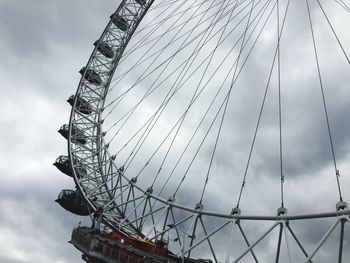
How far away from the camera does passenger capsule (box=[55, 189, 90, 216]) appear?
1726 inches

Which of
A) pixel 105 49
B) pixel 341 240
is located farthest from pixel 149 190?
pixel 105 49

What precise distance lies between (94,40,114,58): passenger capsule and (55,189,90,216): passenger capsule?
17.7 m

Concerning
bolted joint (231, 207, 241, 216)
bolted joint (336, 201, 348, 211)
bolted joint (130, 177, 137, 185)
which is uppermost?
bolted joint (130, 177, 137, 185)

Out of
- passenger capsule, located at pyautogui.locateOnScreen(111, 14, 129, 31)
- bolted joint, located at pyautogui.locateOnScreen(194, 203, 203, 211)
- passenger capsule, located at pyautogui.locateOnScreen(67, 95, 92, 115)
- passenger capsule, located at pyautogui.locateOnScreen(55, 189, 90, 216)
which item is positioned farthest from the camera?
passenger capsule, located at pyautogui.locateOnScreen(111, 14, 129, 31)

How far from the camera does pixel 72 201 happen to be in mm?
43875

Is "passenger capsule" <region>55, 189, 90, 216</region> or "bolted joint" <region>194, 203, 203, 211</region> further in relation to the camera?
"passenger capsule" <region>55, 189, 90, 216</region>

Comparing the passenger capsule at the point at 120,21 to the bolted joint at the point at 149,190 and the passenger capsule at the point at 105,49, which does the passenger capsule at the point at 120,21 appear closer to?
the passenger capsule at the point at 105,49

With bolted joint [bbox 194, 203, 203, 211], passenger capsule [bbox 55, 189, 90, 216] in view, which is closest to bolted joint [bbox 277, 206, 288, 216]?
bolted joint [bbox 194, 203, 203, 211]

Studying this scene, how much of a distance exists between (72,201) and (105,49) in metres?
19.3

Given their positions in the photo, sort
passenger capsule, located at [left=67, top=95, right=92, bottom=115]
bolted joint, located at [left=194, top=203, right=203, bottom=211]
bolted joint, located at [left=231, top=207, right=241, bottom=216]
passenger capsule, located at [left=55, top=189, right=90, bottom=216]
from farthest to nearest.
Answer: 1. passenger capsule, located at [left=67, top=95, right=92, bottom=115]
2. passenger capsule, located at [left=55, top=189, right=90, bottom=216]
3. bolted joint, located at [left=194, top=203, right=203, bottom=211]
4. bolted joint, located at [left=231, top=207, right=241, bottom=216]

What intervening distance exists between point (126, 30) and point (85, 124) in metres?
12.9

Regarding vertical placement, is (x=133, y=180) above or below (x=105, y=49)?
A: below

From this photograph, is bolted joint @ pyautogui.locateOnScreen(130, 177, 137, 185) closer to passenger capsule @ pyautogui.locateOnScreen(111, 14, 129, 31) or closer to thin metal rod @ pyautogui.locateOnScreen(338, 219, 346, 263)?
passenger capsule @ pyautogui.locateOnScreen(111, 14, 129, 31)

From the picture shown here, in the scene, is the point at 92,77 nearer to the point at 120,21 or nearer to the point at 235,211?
the point at 120,21
